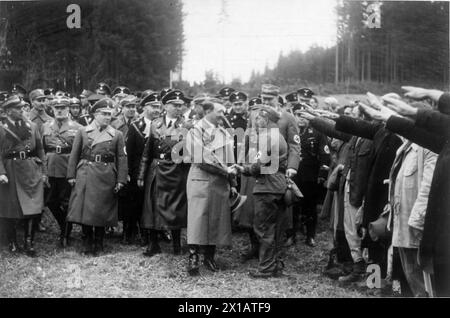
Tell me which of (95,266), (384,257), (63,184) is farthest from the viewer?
(63,184)

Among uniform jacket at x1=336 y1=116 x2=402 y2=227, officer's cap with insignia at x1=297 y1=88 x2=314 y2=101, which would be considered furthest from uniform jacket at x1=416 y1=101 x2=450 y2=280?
officer's cap with insignia at x1=297 y1=88 x2=314 y2=101

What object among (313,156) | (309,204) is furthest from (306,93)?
(309,204)

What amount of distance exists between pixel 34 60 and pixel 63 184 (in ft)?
16.2

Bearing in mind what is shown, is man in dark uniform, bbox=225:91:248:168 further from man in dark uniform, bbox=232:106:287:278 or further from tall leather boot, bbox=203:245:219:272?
tall leather boot, bbox=203:245:219:272

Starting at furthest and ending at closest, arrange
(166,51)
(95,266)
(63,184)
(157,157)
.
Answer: (166,51) → (63,184) → (157,157) → (95,266)

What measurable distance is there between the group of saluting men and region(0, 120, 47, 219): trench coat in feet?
0.05

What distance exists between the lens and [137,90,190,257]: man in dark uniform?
7.43 meters

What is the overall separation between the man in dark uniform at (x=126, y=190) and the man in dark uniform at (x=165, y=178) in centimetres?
51

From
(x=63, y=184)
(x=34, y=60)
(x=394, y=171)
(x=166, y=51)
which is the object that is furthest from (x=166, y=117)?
(x=34, y=60)

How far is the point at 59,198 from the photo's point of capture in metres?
8.35

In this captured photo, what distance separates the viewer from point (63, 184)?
838cm

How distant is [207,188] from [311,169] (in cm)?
279

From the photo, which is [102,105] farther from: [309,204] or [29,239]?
[309,204]
